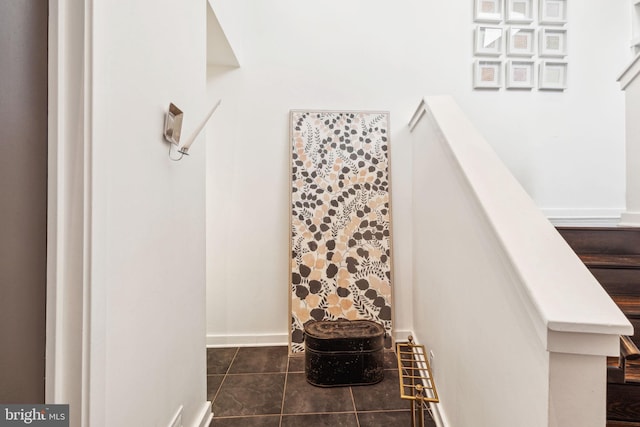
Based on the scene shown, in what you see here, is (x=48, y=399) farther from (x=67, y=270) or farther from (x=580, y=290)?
(x=580, y=290)

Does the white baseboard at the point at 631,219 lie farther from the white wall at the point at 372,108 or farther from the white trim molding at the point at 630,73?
the white trim molding at the point at 630,73

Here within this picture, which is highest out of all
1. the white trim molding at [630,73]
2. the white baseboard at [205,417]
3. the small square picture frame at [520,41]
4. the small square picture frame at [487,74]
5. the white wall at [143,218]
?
the small square picture frame at [520,41]

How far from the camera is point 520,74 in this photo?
2562 mm

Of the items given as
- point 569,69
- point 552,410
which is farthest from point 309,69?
point 552,410

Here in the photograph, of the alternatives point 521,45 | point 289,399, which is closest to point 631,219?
point 521,45

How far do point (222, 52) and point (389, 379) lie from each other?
251 centimetres

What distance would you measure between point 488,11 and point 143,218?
9.92 ft

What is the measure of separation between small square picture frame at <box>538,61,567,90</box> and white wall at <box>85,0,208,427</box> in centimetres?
265

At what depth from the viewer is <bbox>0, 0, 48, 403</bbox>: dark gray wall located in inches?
26.6

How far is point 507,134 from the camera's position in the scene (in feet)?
8.45

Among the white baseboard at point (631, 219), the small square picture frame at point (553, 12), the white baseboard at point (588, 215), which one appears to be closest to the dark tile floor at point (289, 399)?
the white baseboard at point (631, 219)

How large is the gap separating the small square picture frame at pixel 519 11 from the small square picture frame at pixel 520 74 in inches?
13.2

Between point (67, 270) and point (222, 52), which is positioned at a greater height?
point (222, 52)

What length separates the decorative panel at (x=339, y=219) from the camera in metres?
2.38
